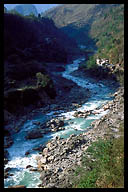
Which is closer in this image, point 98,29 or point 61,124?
point 61,124

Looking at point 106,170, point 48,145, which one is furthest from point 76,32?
point 106,170

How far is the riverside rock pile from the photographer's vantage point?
32.4 ft

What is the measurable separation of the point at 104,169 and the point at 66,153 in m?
4.94

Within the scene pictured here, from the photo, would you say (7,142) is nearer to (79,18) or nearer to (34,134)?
(34,134)

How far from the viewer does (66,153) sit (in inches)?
474

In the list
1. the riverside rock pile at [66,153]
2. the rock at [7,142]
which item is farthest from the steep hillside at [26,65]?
the riverside rock pile at [66,153]

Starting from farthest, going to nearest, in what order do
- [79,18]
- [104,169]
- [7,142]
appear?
[79,18], [7,142], [104,169]

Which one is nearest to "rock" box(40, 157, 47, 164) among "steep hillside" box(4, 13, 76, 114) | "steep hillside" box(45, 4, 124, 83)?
"steep hillside" box(4, 13, 76, 114)

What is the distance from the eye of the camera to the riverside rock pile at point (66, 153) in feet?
32.4

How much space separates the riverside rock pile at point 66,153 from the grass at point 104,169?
2.75 ft

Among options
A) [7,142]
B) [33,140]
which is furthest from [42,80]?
[7,142]

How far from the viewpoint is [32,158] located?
41.4ft

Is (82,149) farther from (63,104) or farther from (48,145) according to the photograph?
(63,104)

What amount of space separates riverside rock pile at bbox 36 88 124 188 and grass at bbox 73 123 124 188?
33.0 inches
